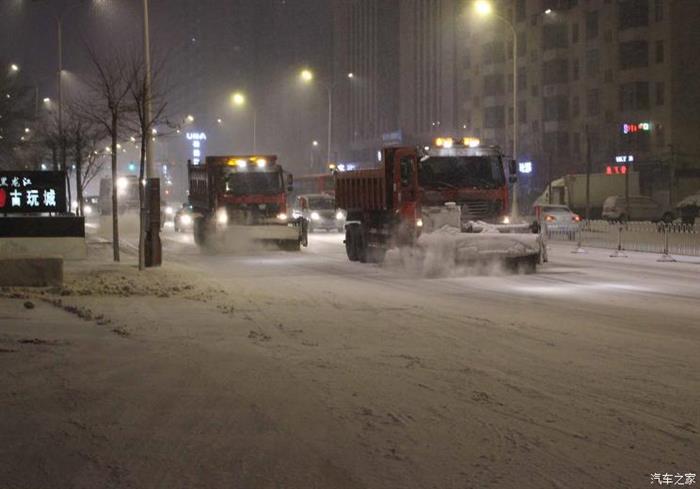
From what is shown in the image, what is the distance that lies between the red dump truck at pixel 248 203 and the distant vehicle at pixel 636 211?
29225 mm

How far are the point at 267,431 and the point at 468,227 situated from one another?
1589 centimetres

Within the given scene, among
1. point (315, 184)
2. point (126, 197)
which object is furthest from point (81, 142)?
point (126, 197)

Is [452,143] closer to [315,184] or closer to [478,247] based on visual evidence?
[478,247]

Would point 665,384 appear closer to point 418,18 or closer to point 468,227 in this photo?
point 468,227

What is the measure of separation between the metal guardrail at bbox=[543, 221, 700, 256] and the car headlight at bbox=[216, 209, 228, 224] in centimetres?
1066

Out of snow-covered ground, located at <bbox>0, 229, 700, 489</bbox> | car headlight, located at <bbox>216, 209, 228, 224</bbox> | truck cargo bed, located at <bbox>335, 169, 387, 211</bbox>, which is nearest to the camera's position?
snow-covered ground, located at <bbox>0, 229, 700, 489</bbox>

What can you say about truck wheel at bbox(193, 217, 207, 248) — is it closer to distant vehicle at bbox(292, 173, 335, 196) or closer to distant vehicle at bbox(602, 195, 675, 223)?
distant vehicle at bbox(292, 173, 335, 196)

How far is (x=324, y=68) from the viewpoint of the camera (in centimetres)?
14325

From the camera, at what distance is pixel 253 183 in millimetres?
34562

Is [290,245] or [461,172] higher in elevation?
[461,172]

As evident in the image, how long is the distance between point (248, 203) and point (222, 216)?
3.36 ft

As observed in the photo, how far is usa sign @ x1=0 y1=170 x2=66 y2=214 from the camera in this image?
24.2m

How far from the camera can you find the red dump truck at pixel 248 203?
33469mm

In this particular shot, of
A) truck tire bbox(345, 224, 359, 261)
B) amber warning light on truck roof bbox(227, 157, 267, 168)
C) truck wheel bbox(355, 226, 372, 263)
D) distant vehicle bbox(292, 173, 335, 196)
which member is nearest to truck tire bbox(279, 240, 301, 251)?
amber warning light on truck roof bbox(227, 157, 267, 168)
